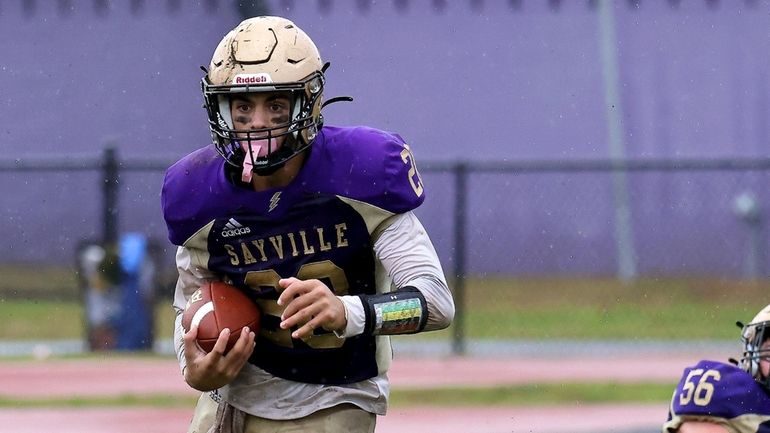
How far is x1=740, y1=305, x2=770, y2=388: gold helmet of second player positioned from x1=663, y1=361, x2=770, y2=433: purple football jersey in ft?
0.06

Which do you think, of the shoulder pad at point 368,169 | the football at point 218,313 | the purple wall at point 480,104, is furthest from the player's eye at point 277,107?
the purple wall at point 480,104

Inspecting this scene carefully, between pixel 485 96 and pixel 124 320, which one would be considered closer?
pixel 485 96

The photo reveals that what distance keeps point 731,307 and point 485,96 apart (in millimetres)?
2599

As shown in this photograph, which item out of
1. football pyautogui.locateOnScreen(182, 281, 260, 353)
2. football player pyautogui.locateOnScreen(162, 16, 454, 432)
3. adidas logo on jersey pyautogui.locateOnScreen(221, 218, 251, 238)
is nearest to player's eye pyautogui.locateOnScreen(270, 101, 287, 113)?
football player pyautogui.locateOnScreen(162, 16, 454, 432)

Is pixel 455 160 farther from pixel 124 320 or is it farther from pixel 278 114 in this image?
pixel 278 114

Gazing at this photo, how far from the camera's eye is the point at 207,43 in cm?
777

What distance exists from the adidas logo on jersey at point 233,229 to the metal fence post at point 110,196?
17.9 ft

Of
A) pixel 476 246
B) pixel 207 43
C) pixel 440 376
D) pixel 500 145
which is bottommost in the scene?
pixel 440 376

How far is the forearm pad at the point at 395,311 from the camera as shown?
324 centimetres

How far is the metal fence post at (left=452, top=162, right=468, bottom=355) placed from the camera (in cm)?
934

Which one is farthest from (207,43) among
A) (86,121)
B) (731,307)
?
(731,307)

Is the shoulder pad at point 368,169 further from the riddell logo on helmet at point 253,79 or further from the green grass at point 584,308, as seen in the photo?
the green grass at point 584,308

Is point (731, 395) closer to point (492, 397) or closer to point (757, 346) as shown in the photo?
point (757, 346)

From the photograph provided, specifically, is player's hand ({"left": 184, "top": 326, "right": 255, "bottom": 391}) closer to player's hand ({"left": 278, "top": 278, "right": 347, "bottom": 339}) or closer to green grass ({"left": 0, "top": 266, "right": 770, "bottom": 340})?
player's hand ({"left": 278, "top": 278, "right": 347, "bottom": 339})
